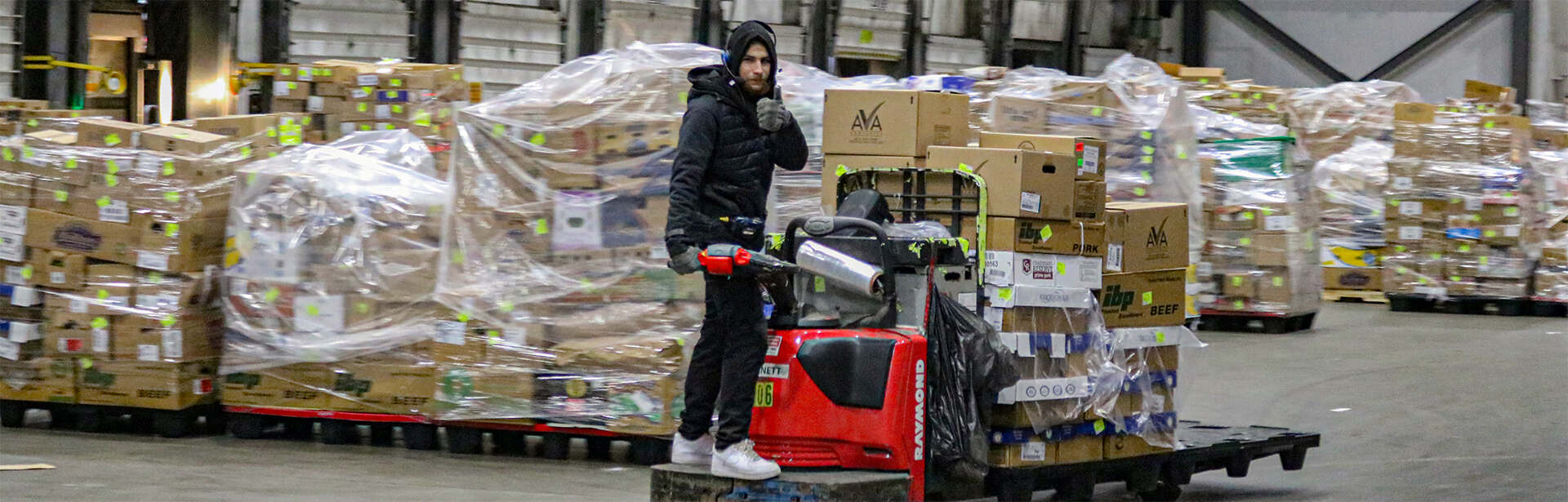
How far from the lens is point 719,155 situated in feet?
17.1

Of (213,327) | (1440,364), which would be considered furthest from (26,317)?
(1440,364)

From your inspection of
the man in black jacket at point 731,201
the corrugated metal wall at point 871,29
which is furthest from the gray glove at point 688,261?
the corrugated metal wall at point 871,29

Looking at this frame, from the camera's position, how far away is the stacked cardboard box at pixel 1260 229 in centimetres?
1295

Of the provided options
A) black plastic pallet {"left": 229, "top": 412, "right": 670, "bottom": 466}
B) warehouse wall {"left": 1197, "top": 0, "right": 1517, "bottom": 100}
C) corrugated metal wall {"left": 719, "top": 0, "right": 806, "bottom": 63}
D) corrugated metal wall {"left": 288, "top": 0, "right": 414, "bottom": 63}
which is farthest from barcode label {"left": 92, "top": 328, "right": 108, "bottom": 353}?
warehouse wall {"left": 1197, "top": 0, "right": 1517, "bottom": 100}

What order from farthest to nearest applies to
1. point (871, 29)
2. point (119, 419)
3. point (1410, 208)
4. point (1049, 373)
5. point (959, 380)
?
point (871, 29), point (1410, 208), point (119, 419), point (1049, 373), point (959, 380)

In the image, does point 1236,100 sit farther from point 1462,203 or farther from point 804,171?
point 804,171

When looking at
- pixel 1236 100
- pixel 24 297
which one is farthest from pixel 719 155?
pixel 1236 100

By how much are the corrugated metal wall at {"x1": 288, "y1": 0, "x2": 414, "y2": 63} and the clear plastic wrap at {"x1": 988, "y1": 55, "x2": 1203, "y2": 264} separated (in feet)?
24.8

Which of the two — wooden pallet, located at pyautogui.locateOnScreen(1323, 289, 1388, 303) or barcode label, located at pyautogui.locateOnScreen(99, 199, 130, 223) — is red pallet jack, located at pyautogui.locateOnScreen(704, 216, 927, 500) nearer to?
barcode label, located at pyautogui.locateOnScreen(99, 199, 130, 223)

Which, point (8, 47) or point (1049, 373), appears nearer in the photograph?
point (1049, 373)

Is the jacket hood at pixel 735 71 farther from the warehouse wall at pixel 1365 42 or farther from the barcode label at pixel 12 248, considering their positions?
the warehouse wall at pixel 1365 42

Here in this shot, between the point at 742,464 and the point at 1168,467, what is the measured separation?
2174 mm

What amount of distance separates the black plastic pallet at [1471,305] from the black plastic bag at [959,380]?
1035 cm

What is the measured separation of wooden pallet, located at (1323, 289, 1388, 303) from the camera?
15.6 metres
